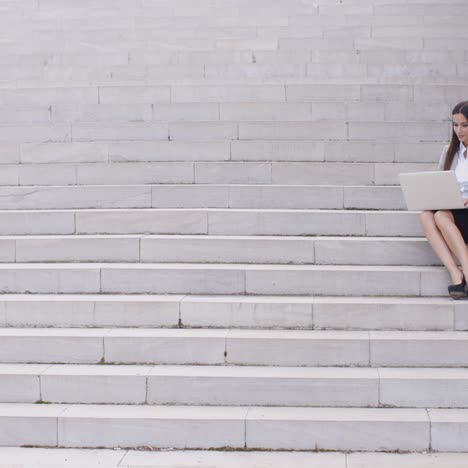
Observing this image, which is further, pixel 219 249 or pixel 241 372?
pixel 219 249

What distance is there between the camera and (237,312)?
6.75 m

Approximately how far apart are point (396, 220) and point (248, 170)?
1.65 metres

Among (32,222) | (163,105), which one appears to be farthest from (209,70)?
(32,222)

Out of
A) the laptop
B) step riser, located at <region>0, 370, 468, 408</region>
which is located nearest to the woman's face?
the laptop

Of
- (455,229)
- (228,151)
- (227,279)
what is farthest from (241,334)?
(228,151)

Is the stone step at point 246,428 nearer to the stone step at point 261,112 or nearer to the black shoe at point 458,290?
the black shoe at point 458,290

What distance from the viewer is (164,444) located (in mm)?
5832

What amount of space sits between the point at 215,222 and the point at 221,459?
2.59 metres

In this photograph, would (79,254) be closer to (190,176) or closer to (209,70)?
(190,176)

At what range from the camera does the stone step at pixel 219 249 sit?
23.7 feet

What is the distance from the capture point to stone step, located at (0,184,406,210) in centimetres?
798

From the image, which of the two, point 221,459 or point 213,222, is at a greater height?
point 213,222

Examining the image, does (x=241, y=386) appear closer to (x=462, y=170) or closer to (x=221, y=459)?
(x=221, y=459)

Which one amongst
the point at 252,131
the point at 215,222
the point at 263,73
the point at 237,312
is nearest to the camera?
the point at 237,312
